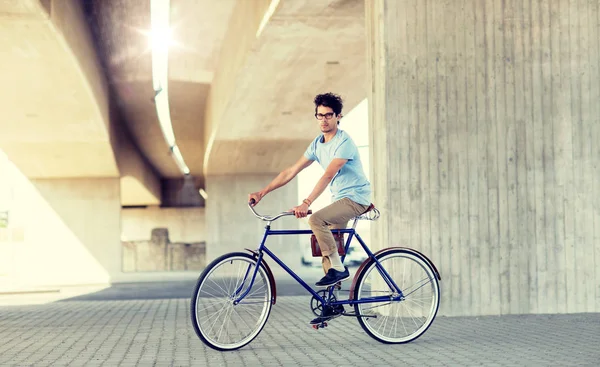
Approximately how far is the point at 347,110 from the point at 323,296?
2025 cm

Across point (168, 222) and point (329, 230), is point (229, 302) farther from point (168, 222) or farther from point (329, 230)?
point (168, 222)

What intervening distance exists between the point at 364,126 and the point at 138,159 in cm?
1065

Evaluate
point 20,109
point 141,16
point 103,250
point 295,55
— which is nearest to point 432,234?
point 295,55

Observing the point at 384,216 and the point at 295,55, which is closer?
the point at 384,216

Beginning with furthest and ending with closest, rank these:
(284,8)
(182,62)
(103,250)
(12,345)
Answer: (103,250)
(182,62)
(284,8)
(12,345)

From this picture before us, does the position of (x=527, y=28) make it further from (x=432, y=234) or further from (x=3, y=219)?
(x=3, y=219)

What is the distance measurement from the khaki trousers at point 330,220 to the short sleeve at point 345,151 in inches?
12.2

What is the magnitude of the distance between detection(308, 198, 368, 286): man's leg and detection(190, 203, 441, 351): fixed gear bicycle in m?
0.09

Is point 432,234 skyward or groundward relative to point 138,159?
groundward

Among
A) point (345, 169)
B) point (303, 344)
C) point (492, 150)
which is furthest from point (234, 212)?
point (345, 169)

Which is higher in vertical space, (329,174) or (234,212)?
(329,174)

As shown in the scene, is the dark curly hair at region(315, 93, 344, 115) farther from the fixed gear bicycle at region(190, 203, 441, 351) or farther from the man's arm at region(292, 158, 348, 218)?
the fixed gear bicycle at region(190, 203, 441, 351)

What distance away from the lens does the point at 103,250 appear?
3281 centimetres

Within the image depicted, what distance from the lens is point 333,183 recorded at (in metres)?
6.34
